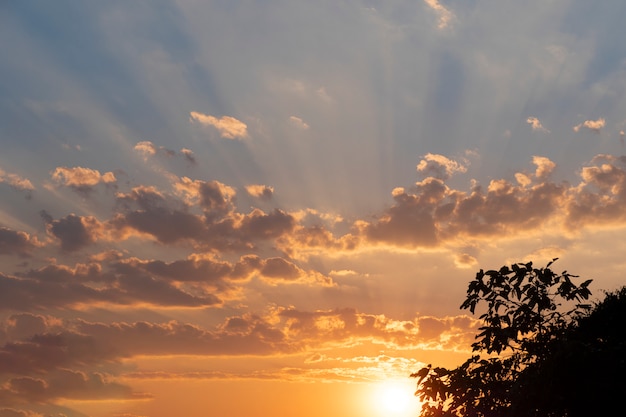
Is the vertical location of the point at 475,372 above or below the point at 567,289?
below

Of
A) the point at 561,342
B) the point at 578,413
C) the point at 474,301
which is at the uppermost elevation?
the point at 474,301

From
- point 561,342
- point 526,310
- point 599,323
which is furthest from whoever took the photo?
point 599,323

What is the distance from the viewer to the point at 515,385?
24.0 meters

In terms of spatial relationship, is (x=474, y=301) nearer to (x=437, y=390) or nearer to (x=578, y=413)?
(x=437, y=390)

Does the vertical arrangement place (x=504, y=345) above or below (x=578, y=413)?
above


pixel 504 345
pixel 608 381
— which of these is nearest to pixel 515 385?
pixel 504 345

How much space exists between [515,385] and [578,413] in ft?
15.0

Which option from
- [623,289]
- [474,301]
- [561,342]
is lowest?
[561,342]

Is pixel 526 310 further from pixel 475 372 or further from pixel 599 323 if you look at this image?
pixel 599 323

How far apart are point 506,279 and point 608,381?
16.5 ft

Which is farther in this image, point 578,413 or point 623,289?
point 623,289

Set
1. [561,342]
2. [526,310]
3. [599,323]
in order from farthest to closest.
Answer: [599,323] → [526,310] → [561,342]

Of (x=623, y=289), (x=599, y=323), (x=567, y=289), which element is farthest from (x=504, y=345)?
(x=623, y=289)

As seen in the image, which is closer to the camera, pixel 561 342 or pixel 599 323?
pixel 561 342
